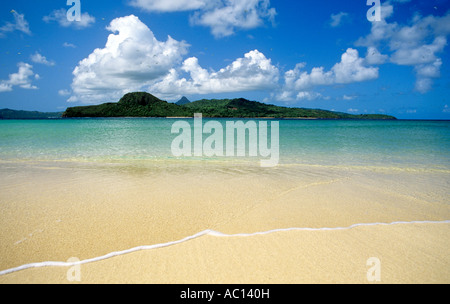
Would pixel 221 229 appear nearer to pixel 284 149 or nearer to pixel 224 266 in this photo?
pixel 224 266

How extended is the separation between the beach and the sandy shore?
17mm

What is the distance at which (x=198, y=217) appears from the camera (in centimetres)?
429

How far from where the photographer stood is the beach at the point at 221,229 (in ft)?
8.73

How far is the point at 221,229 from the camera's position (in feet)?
12.5

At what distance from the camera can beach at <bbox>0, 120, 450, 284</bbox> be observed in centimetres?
266

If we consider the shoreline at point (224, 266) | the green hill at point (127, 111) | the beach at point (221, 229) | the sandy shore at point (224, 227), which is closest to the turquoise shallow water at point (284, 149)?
the beach at point (221, 229)

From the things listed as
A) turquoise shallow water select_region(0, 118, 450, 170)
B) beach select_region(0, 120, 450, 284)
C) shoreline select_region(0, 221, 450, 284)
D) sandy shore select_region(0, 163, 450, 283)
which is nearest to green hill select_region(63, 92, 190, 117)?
turquoise shallow water select_region(0, 118, 450, 170)

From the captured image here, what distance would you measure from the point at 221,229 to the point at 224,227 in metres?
0.09

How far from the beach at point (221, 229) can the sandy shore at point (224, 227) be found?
0.06 feet

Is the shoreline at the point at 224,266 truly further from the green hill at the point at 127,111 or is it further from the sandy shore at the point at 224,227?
the green hill at the point at 127,111

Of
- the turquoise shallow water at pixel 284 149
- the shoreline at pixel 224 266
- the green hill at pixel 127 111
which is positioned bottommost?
the shoreline at pixel 224 266

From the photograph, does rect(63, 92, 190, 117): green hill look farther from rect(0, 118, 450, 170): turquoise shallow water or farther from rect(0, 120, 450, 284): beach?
rect(0, 120, 450, 284): beach
